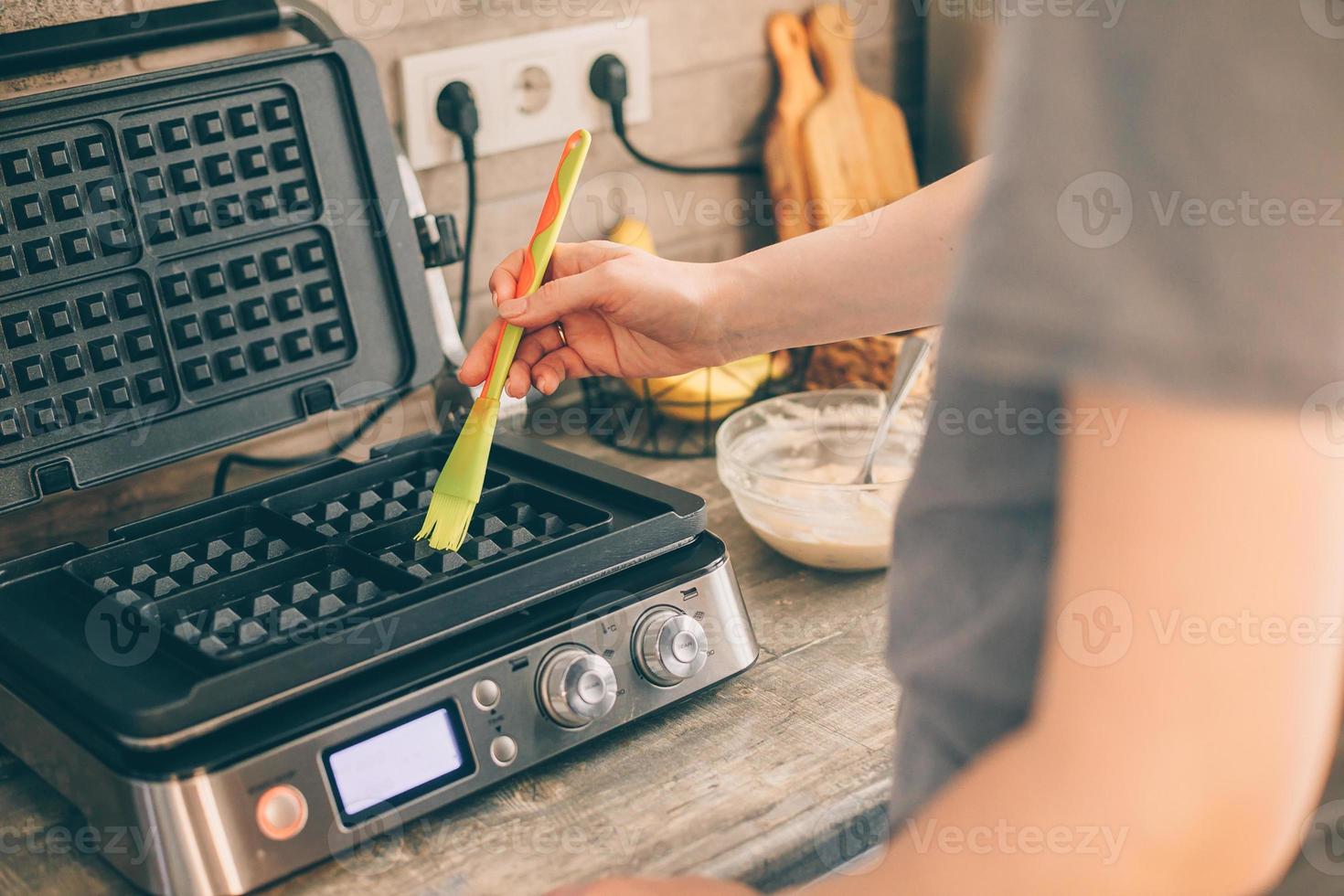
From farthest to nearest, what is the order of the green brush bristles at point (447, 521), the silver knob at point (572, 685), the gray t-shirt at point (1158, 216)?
the green brush bristles at point (447, 521)
the silver knob at point (572, 685)
the gray t-shirt at point (1158, 216)

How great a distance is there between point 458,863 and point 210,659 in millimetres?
204

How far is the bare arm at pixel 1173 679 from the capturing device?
0.40 m

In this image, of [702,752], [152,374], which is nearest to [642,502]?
[702,752]

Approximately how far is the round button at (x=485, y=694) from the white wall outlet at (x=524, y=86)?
0.74 meters

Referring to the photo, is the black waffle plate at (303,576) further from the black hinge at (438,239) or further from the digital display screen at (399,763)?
the black hinge at (438,239)

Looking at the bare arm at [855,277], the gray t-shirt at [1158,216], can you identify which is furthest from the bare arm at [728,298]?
the gray t-shirt at [1158,216]

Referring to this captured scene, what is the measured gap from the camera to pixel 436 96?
140 centimetres

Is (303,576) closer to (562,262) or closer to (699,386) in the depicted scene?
(562,262)

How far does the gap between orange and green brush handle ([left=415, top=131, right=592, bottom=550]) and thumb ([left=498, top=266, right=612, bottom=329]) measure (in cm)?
1

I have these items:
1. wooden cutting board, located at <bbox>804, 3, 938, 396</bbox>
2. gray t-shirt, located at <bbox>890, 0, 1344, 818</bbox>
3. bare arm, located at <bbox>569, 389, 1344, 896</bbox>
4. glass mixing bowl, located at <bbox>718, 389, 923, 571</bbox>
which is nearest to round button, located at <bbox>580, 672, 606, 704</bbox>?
glass mixing bowl, located at <bbox>718, 389, 923, 571</bbox>

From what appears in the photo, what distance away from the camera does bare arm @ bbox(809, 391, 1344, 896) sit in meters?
0.40

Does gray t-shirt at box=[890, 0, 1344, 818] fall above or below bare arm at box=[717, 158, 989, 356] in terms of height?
above

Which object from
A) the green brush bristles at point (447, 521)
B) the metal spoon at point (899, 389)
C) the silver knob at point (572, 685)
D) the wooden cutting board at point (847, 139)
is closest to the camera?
the silver knob at point (572, 685)

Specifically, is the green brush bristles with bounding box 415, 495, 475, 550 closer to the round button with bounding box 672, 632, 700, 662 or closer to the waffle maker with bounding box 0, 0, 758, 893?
the waffle maker with bounding box 0, 0, 758, 893
